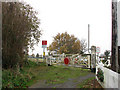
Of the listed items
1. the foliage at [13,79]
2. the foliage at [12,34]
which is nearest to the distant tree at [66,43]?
the foliage at [12,34]

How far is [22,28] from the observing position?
338 inches

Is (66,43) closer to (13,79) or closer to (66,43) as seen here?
(66,43)

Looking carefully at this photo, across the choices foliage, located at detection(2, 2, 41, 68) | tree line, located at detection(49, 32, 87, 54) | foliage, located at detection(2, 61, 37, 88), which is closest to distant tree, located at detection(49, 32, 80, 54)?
tree line, located at detection(49, 32, 87, 54)

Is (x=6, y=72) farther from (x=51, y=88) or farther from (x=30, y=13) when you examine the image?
(x=30, y=13)

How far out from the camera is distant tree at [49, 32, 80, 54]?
3938cm

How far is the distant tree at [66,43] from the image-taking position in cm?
3938

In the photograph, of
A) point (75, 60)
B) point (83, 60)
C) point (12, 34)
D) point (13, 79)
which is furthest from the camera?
point (75, 60)

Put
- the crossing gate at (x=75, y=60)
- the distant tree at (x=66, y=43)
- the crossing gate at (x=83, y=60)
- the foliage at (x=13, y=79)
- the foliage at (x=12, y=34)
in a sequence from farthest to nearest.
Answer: the distant tree at (x=66, y=43) < the crossing gate at (x=75, y=60) < the crossing gate at (x=83, y=60) < the foliage at (x=12, y=34) < the foliage at (x=13, y=79)

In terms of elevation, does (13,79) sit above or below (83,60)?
below

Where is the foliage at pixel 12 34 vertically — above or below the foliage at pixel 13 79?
above

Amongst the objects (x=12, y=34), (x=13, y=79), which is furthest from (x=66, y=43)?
(x=13, y=79)

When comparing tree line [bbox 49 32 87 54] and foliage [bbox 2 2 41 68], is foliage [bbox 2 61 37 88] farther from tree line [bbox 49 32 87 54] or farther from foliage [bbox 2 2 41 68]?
tree line [bbox 49 32 87 54]

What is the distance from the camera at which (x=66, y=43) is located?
40.8 metres

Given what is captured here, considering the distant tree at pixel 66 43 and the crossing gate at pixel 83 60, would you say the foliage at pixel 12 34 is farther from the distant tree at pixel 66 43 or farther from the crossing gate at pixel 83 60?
the distant tree at pixel 66 43
